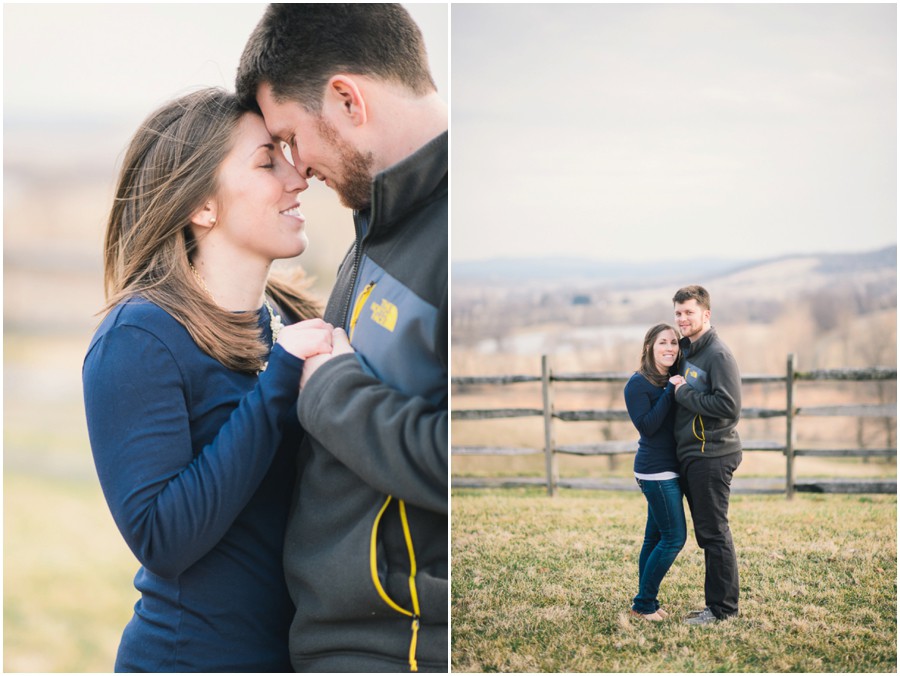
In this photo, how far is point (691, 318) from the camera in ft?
8.58

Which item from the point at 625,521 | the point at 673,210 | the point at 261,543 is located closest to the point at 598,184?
the point at 673,210

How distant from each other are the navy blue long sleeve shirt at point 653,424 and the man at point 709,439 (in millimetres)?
23

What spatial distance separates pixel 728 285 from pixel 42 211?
2140 mm

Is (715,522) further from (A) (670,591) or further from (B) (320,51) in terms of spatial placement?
(B) (320,51)

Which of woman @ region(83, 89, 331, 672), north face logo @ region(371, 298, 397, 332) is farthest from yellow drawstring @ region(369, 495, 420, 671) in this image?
north face logo @ region(371, 298, 397, 332)

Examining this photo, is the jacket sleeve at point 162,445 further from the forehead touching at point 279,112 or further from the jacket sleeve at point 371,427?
the forehead touching at point 279,112

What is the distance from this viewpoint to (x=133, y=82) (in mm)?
2824

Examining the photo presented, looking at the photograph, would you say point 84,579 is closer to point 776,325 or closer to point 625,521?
point 625,521

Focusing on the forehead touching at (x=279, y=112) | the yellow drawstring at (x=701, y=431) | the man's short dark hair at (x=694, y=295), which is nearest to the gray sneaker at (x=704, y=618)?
the yellow drawstring at (x=701, y=431)

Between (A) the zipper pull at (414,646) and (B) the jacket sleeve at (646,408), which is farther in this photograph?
(B) the jacket sleeve at (646,408)

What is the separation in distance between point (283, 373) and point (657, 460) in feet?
3.64

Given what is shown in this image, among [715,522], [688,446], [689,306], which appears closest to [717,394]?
[688,446]

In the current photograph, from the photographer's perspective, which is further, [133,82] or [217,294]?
→ [133,82]

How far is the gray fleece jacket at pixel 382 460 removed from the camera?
83.4 inches
